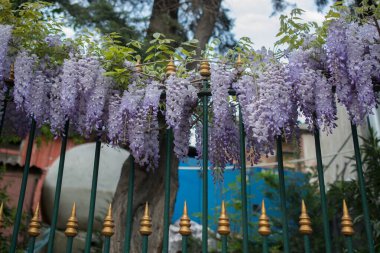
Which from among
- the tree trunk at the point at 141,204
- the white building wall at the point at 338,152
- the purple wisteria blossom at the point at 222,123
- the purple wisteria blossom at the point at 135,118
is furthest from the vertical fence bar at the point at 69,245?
the white building wall at the point at 338,152

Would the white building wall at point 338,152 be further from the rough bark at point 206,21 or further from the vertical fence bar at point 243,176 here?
the vertical fence bar at point 243,176

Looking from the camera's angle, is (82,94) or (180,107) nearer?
(180,107)

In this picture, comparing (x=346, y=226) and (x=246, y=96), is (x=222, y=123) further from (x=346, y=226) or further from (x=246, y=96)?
(x=346, y=226)

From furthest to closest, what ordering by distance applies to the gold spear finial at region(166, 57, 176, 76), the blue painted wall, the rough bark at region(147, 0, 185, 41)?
the blue painted wall
the rough bark at region(147, 0, 185, 41)
the gold spear finial at region(166, 57, 176, 76)

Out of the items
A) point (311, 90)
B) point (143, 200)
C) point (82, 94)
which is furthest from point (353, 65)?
point (143, 200)

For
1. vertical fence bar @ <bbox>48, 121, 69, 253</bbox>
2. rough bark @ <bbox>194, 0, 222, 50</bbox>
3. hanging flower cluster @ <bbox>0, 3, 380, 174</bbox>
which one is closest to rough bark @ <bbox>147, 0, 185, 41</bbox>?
rough bark @ <bbox>194, 0, 222, 50</bbox>

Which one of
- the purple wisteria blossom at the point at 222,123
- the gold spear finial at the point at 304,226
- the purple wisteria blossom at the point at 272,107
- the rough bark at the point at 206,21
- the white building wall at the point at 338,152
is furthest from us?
the white building wall at the point at 338,152

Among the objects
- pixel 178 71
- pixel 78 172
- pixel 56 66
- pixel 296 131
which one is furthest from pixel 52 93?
pixel 78 172

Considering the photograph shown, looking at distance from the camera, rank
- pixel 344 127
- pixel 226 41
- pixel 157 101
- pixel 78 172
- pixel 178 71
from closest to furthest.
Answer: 1. pixel 157 101
2. pixel 178 71
3. pixel 226 41
4. pixel 78 172
5. pixel 344 127

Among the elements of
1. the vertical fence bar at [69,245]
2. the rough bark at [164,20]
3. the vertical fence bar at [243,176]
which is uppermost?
the rough bark at [164,20]

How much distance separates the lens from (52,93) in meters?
2.83

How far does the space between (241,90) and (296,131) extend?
17.7 inches

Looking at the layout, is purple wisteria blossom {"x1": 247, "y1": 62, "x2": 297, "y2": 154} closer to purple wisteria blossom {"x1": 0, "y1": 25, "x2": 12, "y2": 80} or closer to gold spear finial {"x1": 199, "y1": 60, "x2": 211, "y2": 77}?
gold spear finial {"x1": 199, "y1": 60, "x2": 211, "y2": 77}

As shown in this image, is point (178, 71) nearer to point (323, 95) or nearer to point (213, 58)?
point (213, 58)
